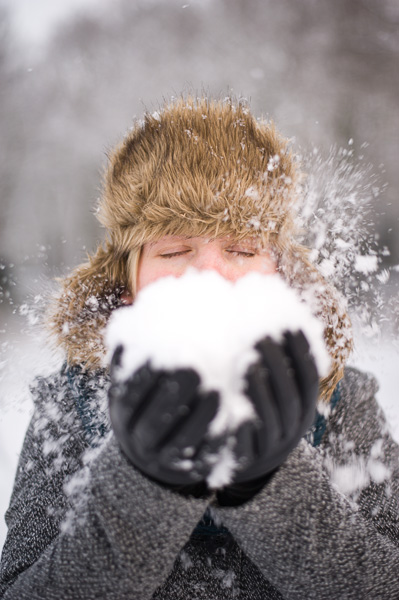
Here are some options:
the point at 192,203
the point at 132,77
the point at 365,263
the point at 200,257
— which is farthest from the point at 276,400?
the point at 132,77

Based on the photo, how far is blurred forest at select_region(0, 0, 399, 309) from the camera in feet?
13.8

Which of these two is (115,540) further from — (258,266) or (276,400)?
(258,266)

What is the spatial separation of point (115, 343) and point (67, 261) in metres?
3.97

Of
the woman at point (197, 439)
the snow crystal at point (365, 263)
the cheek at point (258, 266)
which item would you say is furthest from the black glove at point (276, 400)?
the snow crystal at point (365, 263)

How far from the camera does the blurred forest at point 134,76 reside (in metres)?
4.20

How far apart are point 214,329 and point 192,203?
0.61 meters

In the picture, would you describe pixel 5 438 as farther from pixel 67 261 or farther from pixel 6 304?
pixel 67 261

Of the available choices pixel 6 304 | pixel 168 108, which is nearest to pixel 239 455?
pixel 168 108

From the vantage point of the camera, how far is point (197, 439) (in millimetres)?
538

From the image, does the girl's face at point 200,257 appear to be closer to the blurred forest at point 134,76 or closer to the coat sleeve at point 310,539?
the coat sleeve at point 310,539

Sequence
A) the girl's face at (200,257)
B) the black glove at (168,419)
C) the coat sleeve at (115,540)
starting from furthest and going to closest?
the girl's face at (200,257) → the coat sleeve at (115,540) → the black glove at (168,419)

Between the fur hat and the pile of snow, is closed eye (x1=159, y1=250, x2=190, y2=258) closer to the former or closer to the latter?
the fur hat

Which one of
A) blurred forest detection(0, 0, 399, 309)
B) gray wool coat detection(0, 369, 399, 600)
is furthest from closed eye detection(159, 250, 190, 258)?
blurred forest detection(0, 0, 399, 309)

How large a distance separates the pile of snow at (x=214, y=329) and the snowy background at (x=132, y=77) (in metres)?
3.43
